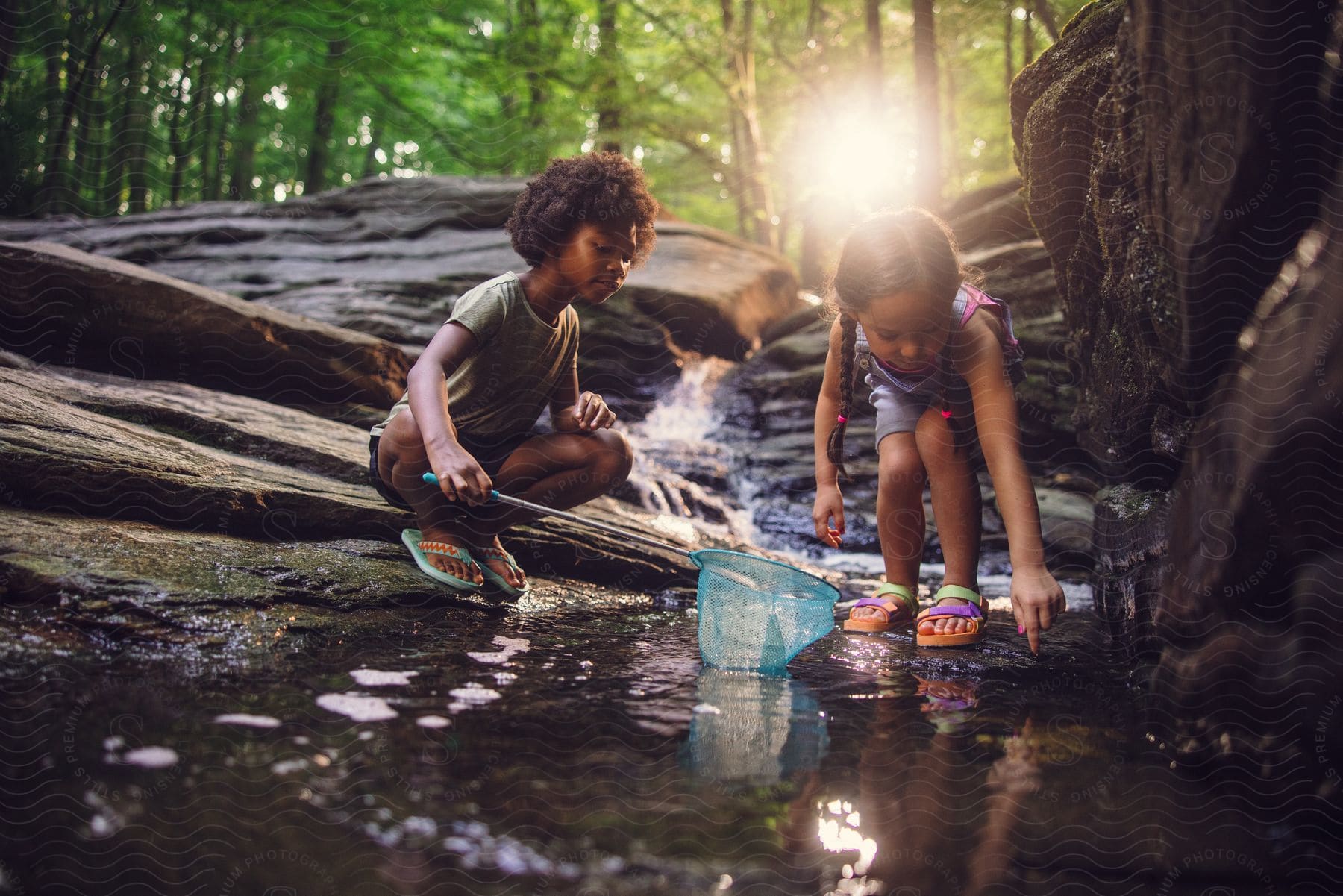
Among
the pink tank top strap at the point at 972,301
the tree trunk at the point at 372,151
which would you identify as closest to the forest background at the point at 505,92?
the tree trunk at the point at 372,151

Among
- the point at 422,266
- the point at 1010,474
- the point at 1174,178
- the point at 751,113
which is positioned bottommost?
the point at 1010,474

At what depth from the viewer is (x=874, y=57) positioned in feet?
32.1

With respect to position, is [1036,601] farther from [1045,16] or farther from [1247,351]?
[1045,16]

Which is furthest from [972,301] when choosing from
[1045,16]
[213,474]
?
[1045,16]

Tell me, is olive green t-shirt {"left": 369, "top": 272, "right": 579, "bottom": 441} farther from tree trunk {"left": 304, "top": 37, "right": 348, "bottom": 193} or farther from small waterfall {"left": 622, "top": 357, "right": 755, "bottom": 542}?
tree trunk {"left": 304, "top": 37, "right": 348, "bottom": 193}

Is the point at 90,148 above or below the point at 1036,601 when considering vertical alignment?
above

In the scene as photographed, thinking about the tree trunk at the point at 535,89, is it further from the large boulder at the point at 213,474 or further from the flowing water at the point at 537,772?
the flowing water at the point at 537,772

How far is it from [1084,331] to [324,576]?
11.0 feet

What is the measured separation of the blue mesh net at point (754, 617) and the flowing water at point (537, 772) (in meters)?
0.08

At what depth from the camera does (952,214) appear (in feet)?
29.9


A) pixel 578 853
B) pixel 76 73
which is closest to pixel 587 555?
pixel 578 853

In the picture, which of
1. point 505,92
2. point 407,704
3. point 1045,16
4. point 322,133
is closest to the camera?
point 407,704

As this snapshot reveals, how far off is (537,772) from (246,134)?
1597 cm

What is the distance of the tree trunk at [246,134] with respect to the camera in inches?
541
